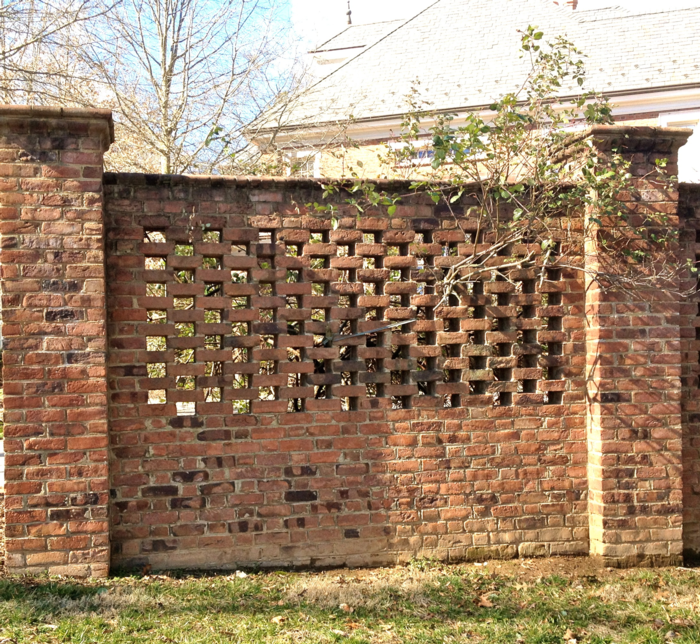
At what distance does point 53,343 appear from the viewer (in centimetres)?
445

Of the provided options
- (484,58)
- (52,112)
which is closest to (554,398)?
(52,112)

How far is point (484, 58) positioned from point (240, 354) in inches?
472

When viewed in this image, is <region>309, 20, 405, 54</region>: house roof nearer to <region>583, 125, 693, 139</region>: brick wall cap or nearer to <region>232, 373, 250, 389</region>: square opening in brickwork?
<region>583, 125, 693, 139</region>: brick wall cap

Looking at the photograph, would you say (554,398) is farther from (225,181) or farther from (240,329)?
(225,181)

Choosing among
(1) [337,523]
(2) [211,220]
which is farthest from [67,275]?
(1) [337,523]

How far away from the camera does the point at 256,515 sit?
4820 millimetres

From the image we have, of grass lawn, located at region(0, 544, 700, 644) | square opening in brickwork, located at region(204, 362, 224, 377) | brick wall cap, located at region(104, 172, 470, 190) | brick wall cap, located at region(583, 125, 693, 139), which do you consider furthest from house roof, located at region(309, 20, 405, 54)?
grass lawn, located at region(0, 544, 700, 644)

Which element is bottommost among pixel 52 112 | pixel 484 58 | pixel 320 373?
pixel 320 373

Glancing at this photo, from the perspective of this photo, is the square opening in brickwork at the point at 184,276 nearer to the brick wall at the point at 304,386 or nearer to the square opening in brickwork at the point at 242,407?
the brick wall at the point at 304,386

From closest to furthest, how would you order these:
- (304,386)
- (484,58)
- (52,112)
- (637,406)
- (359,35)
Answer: (52,112), (304,386), (637,406), (484,58), (359,35)

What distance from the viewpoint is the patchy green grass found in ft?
12.6

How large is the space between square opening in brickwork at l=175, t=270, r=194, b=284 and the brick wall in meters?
0.17

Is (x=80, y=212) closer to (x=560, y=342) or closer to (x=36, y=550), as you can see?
(x=36, y=550)

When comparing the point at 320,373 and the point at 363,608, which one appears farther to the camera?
the point at 320,373
